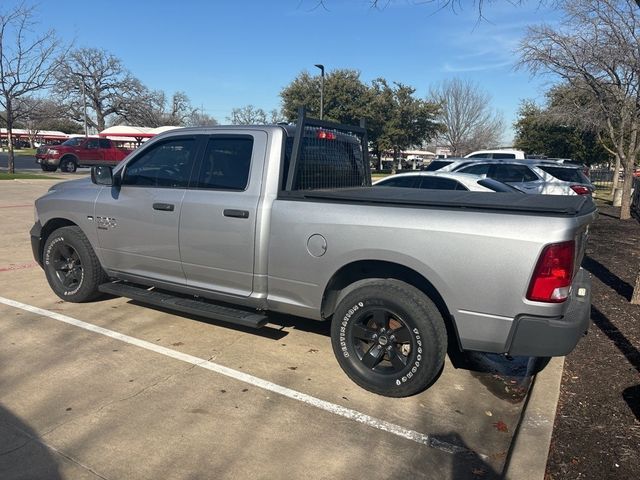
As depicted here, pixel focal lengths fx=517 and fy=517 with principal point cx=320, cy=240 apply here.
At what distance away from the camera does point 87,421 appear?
3293 mm

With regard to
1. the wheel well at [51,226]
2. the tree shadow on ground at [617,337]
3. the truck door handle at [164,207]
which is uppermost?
the truck door handle at [164,207]

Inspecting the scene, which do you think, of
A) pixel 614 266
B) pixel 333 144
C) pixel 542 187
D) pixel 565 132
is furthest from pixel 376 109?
pixel 333 144

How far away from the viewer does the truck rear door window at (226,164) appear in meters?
4.34

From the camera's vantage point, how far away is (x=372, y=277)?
3.90 meters

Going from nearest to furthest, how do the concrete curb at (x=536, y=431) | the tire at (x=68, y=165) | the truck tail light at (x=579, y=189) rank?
the concrete curb at (x=536, y=431), the truck tail light at (x=579, y=189), the tire at (x=68, y=165)

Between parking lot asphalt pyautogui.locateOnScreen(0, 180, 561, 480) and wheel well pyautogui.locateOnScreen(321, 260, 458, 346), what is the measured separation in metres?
0.61

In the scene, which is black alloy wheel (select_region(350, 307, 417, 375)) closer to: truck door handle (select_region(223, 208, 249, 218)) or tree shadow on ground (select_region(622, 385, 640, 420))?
truck door handle (select_region(223, 208, 249, 218))

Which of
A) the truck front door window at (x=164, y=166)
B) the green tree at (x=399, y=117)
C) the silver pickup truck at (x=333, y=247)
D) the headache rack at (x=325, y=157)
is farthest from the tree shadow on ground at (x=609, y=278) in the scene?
the green tree at (x=399, y=117)

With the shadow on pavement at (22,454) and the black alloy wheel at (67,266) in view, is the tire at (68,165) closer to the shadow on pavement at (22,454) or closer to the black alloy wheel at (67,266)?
the black alloy wheel at (67,266)

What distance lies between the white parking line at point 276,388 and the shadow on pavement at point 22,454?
1330 mm

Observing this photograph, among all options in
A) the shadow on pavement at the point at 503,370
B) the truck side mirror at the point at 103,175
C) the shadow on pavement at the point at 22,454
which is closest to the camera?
the shadow on pavement at the point at 22,454

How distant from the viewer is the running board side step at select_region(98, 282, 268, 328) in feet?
13.7

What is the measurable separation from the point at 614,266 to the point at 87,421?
7799 mm

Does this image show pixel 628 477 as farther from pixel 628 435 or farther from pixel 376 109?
pixel 376 109
